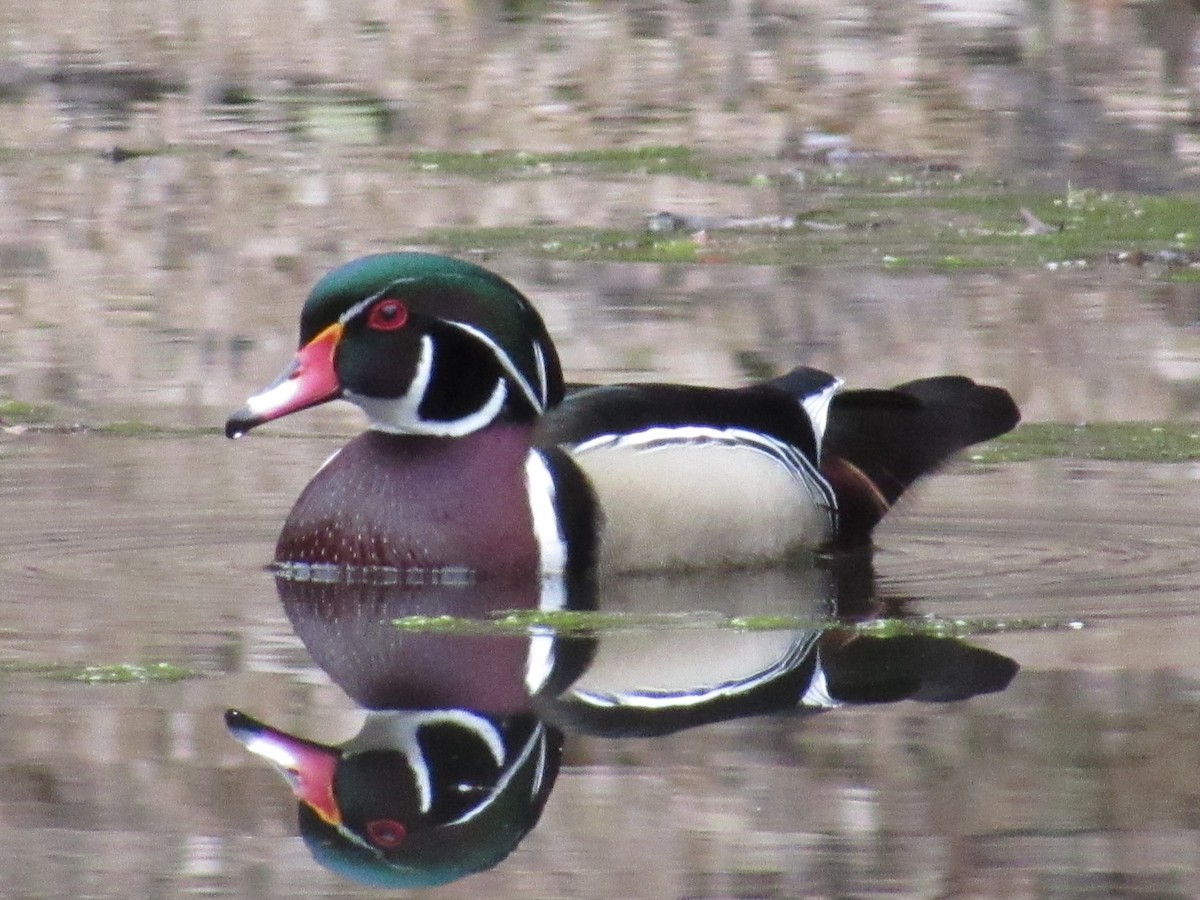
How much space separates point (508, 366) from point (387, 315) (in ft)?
1.05

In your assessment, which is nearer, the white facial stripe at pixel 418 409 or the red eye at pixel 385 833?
the red eye at pixel 385 833

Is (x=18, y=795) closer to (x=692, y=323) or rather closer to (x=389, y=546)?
(x=389, y=546)

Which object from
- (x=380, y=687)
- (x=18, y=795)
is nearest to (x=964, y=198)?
(x=380, y=687)

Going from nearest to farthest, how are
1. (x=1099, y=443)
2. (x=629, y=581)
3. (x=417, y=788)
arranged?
(x=417, y=788), (x=629, y=581), (x=1099, y=443)

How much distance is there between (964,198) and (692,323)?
389cm

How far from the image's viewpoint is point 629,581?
717 cm

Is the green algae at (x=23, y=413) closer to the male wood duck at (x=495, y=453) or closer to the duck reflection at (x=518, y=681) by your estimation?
the male wood duck at (x=495, y=453)

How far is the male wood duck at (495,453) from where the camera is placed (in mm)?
7117

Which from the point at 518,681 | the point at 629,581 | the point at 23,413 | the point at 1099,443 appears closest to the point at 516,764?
the point at 518,681

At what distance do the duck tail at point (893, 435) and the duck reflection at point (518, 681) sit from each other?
1.44 ft

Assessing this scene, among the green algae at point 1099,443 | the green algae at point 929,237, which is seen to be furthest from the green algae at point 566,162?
the green algae at point 1099,443

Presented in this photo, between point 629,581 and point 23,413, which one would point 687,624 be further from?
point 23,413

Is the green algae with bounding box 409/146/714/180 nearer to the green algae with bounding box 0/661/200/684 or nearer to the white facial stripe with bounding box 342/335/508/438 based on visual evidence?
the white facial stripe with bounding box 342/335/508/438

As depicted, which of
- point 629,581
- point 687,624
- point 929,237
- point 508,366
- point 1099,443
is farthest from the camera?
point 929,237
